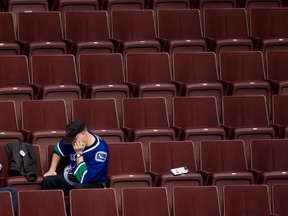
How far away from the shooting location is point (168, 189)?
2.83 m

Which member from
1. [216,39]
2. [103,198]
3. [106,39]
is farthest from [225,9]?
[103,198]

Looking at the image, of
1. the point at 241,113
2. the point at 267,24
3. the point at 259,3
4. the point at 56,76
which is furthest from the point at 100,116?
the point at 259,3

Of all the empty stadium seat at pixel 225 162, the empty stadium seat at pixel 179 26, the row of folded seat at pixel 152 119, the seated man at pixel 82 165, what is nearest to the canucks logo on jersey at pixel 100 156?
the seated man at pixel 82 165

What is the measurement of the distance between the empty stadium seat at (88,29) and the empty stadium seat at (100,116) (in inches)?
14.0

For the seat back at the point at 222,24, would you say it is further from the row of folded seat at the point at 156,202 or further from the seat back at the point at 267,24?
the row of folded seat at the point at 156,202

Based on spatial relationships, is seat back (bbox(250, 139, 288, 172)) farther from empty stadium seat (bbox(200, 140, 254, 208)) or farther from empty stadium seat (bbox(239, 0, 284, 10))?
empty stadium seat (bbox(239, 0, 284, 10))

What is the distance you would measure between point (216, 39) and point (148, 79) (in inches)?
14.1

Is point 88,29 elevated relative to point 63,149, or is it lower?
elevated

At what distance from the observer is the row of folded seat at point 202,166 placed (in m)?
2.80

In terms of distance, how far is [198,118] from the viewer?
3.09 meters

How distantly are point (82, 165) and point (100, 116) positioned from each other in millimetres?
311

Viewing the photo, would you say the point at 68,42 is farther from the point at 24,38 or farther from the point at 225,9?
the point at 225,9

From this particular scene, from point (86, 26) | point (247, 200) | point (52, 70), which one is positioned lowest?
point (247, 200)

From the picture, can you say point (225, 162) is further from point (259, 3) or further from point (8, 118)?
point (259, 3)
